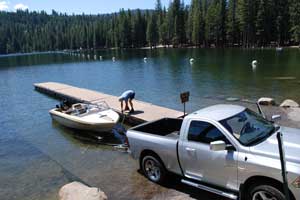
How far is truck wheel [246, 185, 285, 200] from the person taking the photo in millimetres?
5137

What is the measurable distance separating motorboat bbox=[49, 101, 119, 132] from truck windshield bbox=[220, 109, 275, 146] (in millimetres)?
7762

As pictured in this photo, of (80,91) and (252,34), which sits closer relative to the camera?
(80,91)

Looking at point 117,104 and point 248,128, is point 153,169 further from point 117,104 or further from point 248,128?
point 117,104

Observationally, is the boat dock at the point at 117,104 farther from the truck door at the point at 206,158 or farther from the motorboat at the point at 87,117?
the truck door at the point at 206,158

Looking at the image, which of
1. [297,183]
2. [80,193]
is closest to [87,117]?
[80,193]

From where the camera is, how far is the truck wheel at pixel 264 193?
5.14 metres

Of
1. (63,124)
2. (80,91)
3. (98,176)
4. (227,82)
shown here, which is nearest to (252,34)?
(227,82)

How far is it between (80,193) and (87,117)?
7589mm

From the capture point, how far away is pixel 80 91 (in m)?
24.2

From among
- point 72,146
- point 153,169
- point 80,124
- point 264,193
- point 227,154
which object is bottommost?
point 72,146

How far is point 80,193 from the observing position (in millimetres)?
6844

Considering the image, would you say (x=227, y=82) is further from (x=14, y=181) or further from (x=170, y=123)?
(x=14, y=181)

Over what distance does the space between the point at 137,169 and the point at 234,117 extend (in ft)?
13.0

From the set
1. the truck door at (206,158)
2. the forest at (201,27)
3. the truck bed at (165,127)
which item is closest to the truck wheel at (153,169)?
the truck door at (206,158)
